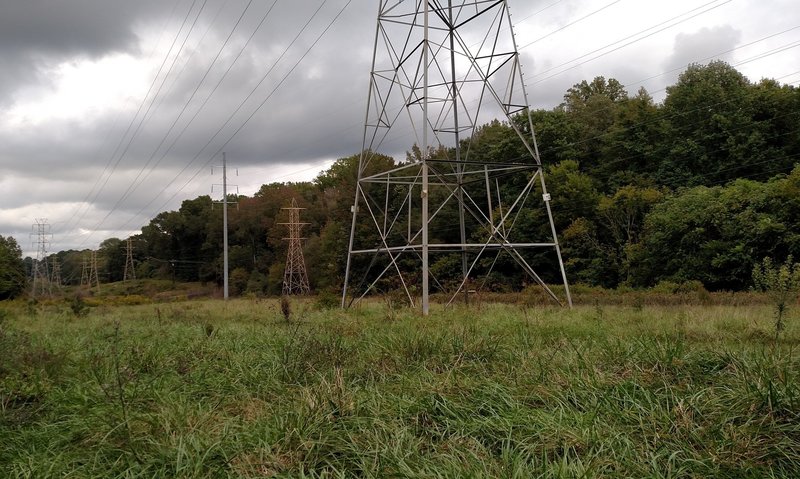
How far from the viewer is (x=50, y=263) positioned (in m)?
87.8

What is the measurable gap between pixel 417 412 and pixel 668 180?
4084cm

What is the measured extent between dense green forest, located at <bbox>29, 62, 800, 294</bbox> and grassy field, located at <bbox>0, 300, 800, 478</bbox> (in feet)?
92.4

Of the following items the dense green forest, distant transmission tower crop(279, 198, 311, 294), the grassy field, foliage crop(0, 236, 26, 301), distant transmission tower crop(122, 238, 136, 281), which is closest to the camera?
the grassy field

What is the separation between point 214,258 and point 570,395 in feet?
253

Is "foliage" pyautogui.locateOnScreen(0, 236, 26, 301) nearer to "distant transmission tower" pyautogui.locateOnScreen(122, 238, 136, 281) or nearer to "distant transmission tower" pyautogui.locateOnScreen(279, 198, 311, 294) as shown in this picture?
"distant transmission tower" pyautogui.locateOnScreen(122, 238, 136, 281)

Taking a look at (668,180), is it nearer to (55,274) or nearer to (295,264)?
(295,264)

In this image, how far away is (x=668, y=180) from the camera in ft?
137

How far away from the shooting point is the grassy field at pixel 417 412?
448cm

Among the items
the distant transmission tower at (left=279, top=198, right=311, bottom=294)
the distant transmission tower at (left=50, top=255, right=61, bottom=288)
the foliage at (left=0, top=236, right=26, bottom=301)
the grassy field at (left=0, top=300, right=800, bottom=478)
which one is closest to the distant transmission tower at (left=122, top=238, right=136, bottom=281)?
the distant transmission tower at (left=50, top=255, right=61, bottom=288)

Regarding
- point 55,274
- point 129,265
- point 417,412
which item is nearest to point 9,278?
point 55,274

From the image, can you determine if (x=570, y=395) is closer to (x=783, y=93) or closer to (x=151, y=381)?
(x=151, y=381)

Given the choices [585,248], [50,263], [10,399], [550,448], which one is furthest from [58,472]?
[50,263]

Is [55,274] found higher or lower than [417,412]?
higher

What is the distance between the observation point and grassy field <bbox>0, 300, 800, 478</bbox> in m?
4.48
